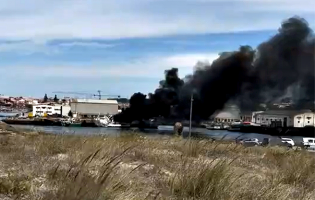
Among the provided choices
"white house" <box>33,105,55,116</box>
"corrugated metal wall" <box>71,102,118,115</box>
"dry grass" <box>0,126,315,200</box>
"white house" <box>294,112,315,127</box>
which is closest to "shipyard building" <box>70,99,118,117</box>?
"corrugated metal wall" <box>71,102,118,115</box>

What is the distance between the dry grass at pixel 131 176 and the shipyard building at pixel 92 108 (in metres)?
83.4

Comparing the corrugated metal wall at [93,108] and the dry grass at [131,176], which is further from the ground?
the corrugated metal wall at [93,108]

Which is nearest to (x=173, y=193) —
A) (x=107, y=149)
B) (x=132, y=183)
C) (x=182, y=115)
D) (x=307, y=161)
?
(x=132, y=183)

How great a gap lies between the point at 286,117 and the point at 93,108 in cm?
4223

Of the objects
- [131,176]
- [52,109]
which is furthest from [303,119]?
[131,176]

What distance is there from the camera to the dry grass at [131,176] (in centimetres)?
531

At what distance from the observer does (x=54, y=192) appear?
5.07 metres

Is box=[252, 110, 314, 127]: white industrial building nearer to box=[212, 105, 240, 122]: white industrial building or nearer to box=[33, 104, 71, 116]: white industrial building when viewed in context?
box=[212, 105, 240, 122]: white industrial building

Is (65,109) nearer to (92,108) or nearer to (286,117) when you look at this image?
(92,108)

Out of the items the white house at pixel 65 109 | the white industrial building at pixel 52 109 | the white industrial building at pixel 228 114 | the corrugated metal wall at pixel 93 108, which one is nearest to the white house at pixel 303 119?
the white industrial building at pixel 228 114

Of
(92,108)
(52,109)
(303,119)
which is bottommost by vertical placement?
(303,119)

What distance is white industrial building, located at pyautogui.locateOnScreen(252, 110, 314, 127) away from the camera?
11200 centimetres

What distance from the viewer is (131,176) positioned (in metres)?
6.69

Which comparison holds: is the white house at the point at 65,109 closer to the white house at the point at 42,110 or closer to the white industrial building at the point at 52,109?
the white industrial building at the point at 52,109
